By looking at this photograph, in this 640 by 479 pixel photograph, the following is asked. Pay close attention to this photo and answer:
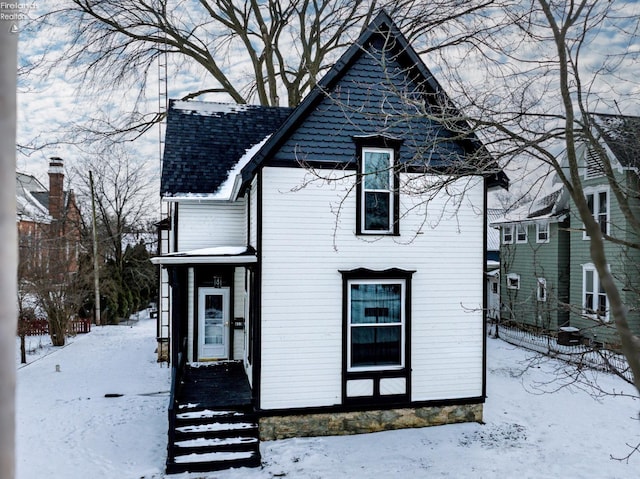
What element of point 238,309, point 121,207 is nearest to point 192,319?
point 238,309

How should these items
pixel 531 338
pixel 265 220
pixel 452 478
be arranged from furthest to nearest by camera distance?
pixel 531 338 → pixel 265 220 → pixel 452 478

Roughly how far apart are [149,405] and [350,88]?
8.47 meters

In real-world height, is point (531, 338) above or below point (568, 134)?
below

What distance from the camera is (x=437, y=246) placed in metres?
9.38

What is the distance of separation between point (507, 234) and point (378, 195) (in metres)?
17.2

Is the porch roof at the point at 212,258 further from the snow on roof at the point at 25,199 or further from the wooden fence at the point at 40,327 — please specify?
the wooden fence at the point at 40,327

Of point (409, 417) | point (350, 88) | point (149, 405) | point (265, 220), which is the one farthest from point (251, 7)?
point (409, 417)

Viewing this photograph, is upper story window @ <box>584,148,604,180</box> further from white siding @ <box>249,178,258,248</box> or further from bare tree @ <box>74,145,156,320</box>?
bare tree @ <box>74,145,156,320</box>

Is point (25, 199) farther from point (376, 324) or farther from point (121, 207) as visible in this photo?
point (121, 207)

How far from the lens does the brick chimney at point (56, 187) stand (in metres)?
28.6

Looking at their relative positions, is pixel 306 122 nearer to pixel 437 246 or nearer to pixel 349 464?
pixel 437 246

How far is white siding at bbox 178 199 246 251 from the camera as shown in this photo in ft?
36.6

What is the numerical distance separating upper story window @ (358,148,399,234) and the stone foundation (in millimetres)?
3673

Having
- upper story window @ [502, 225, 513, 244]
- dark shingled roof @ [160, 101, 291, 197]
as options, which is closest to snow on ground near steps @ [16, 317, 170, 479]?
dark shingled roof @ [160, 101, 291, 197]
